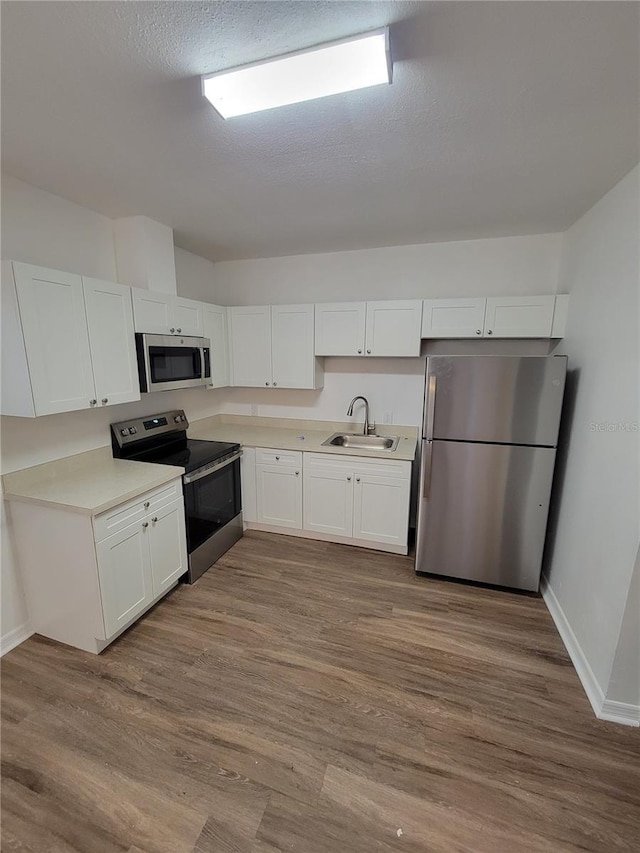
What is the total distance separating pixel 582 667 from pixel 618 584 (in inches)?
23.6

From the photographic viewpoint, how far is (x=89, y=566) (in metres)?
1.89

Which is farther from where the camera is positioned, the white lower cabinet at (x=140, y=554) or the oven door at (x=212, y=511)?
the oven door at (x=212, y=511)

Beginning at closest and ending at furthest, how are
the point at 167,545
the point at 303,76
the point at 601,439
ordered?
the point at 303,76, the point at 601,439, the point at 167,545

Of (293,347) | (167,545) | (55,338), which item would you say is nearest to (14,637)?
(167,545)

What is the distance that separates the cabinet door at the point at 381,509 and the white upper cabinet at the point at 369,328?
1.09 m

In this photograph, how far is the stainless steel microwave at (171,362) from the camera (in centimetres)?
246

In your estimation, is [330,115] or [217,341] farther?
[217,341]

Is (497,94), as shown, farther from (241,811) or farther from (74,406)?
(241,811)

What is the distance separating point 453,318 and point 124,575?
2875mm

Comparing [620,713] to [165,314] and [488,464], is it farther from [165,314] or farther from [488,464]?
[165,314]

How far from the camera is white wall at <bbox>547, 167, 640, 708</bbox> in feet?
5.56

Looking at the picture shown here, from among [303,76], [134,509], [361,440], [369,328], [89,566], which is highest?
[303,76]

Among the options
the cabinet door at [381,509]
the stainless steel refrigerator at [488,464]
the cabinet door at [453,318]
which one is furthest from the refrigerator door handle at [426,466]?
the cabinet door at [453,318]

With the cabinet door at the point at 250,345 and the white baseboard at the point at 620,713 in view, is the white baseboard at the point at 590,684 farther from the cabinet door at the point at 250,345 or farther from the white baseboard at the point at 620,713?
the cabinet door at the point at 250,345
